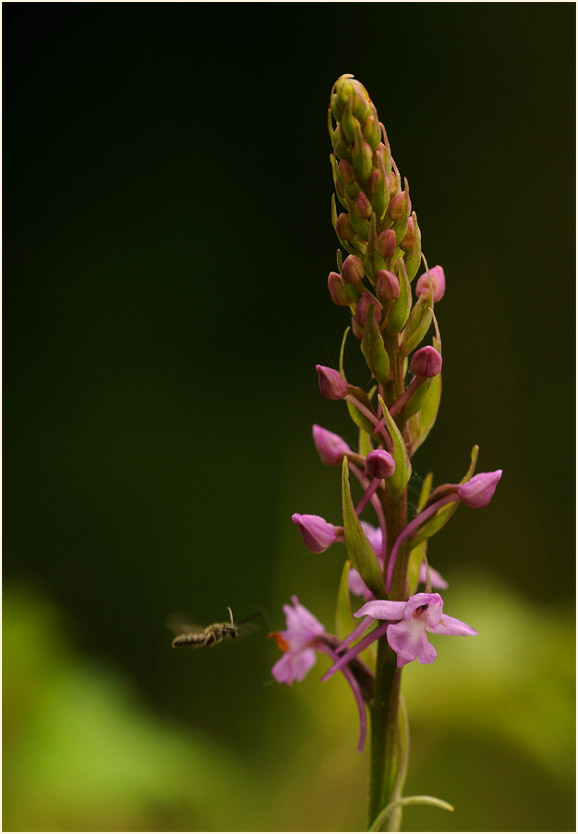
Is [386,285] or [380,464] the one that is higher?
[386,285]

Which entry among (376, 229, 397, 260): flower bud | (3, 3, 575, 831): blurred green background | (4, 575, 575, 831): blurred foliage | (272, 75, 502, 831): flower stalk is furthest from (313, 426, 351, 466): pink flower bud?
(3, 3, 575, 831): blurred green background

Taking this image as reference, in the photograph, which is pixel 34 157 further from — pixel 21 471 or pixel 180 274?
pixel 21 471

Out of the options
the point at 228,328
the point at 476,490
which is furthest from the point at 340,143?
the point at 228,328

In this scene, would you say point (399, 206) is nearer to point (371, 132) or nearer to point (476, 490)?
point (371, 132)

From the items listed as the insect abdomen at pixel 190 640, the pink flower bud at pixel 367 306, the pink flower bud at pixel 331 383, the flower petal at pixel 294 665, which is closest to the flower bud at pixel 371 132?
the pink flower bud at pixel 367 306

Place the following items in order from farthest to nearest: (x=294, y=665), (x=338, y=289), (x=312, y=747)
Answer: (x=312, y=747)
(x=294, y=665)
(x=338, y=289)

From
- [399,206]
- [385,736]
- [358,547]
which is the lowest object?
[385,736]

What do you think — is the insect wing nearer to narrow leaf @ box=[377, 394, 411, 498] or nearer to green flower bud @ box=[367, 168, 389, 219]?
narrow leaf @ box=[377, 394, 411, 498]
